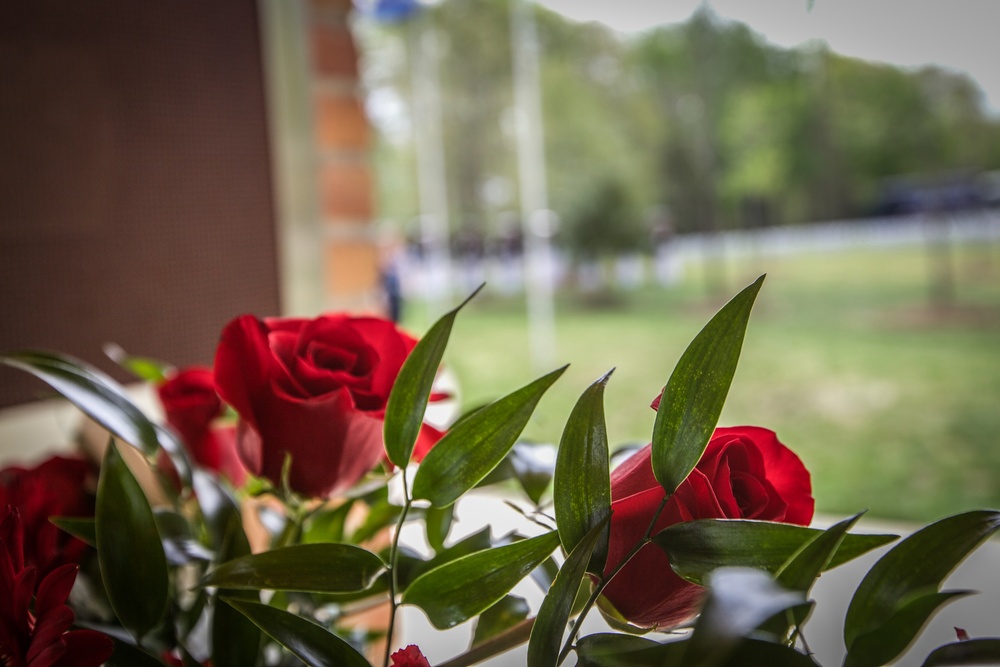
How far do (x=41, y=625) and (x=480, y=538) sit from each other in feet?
0.44

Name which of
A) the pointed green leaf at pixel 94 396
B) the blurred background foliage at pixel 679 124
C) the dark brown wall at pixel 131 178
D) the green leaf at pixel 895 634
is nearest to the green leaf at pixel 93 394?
the pointed green leaf at pixel 94 396

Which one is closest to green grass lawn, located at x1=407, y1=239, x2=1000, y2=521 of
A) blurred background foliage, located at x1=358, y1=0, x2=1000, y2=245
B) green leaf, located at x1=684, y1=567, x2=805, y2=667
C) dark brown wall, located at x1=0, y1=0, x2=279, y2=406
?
blurred background foliage, located at x1=358, y1=0, x2=1000, y2=245

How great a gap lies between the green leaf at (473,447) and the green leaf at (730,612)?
78 mm

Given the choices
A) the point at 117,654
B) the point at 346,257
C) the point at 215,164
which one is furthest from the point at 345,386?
the point at 346,257

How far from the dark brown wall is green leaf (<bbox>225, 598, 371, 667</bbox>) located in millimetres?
720

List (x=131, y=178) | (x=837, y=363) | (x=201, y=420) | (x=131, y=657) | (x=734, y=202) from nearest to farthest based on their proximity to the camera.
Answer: (x=131, y=657), (x=201, y=420), (x=131, y=178), (x=837, y=363), (x=734, y=202)

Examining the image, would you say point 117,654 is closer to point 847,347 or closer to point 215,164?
point 215,164

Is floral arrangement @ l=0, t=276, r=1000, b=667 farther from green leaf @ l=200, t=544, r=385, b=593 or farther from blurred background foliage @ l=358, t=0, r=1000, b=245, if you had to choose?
blurred background foliage @ l=358, t=0, r=1000, b=245

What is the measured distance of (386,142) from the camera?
5.84 metres

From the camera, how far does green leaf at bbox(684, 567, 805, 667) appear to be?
0.13 metres

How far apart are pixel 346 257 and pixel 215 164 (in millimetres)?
251

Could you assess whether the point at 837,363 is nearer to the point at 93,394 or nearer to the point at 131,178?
the point at 131,178

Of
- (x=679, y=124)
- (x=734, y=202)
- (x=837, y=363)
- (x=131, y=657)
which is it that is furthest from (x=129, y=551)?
(x=679, y=124)

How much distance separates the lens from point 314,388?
0.26m
